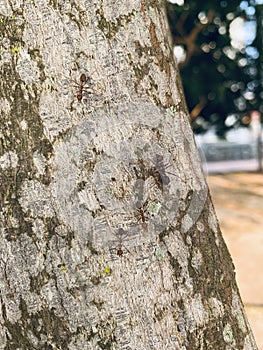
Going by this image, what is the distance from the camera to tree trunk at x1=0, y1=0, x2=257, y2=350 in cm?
157

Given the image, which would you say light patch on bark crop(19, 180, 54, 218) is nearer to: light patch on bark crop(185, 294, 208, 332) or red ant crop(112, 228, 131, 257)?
red ant crop(112, 228, 131, 257)

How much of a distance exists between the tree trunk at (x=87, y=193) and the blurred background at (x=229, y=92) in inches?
163

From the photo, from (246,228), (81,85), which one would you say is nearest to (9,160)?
(81,85)

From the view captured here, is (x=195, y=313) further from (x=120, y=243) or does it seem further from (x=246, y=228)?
(x=246, y=228)

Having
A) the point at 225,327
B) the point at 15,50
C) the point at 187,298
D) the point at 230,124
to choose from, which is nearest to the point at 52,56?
the point at 15,50

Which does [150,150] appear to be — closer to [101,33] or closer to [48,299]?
[101,33]

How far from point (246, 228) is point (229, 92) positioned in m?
3.84

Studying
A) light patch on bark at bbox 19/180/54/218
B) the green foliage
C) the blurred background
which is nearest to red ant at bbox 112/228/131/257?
light patch on bark at bbox 19/180/54/218

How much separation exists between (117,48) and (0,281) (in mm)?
601

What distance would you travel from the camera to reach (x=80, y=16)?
160cm

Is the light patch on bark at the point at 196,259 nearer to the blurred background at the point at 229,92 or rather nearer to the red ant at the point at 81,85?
the red ant at the point at 81,85

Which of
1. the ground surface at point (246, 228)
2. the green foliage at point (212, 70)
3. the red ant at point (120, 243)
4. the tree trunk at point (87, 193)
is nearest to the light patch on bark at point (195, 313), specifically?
the tree trunk at point (87, 193)

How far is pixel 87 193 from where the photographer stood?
5.19 feet

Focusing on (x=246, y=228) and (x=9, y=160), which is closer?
(x=9, y=160)
